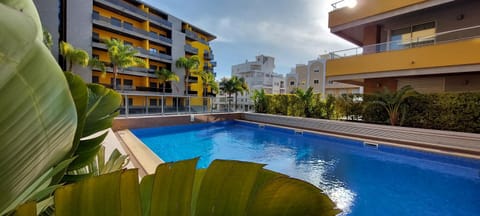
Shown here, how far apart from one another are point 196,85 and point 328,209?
33.3m

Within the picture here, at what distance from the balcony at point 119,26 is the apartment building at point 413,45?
20.5 m

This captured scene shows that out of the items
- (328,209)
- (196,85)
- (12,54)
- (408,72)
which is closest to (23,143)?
(12,54)

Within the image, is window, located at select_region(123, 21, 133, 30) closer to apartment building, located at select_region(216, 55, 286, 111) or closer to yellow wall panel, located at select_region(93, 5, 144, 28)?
yellow wall panel, located at select_region(93, 5, 144, 28)

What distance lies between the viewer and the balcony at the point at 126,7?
911 inches

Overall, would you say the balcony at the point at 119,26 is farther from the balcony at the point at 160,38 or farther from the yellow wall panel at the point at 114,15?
the yellow wall panel at the point at 114,15

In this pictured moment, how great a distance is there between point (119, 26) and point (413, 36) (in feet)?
80.1

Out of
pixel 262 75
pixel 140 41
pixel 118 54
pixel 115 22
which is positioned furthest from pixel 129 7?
pixel 262 75

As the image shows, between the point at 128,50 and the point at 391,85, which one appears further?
the point at 128,50

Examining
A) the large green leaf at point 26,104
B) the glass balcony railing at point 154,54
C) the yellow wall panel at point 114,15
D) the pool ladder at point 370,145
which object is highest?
the yellow wall panel at point 114,15

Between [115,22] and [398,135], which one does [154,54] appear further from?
[398,135]

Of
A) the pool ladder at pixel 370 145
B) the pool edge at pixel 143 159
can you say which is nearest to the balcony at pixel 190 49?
the pool edge at pixel 143 159

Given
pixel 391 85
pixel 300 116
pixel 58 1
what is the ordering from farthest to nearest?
pixel 300 116 < pixel 391 85 < pixel 58 1

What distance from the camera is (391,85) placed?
11922 mm

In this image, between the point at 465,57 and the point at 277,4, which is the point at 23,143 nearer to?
the point at 465,57
